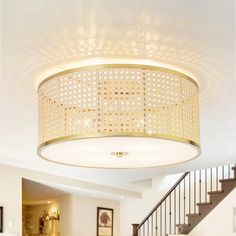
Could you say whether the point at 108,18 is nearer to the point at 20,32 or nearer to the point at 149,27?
the point at 149,27

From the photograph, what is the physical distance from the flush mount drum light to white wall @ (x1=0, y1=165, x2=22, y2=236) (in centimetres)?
367

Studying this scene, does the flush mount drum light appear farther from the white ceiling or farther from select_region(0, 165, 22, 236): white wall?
select_region(0, 165, 22, 236): white wall

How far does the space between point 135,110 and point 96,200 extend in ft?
23.6

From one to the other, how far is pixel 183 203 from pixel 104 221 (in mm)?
2101

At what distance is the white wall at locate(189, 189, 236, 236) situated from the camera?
23.3ft

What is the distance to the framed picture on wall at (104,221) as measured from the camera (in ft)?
32.8

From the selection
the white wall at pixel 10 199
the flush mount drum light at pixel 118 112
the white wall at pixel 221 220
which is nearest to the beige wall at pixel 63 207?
the white wall at pixel 10 199

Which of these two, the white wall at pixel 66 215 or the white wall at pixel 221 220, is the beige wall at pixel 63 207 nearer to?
the white wall at pixel 66 215

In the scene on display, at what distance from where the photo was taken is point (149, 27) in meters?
2.68

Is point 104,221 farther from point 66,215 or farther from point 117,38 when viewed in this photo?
point 117,38

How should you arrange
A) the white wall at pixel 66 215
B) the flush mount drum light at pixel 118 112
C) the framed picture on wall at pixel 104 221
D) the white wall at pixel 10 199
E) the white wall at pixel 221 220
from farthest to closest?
the framed picture on wall at pixel 104 221, the white wall at pixel 66 215, the white wall at pixel 221 220, the white wall at pixel 10 199, the flush mount drum light at pixel 118 112

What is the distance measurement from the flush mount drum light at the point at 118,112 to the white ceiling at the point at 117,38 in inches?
4.8

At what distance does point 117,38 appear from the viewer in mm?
2830

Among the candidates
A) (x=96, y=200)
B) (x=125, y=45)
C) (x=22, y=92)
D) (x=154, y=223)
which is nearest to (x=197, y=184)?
(x=154, y=223)
